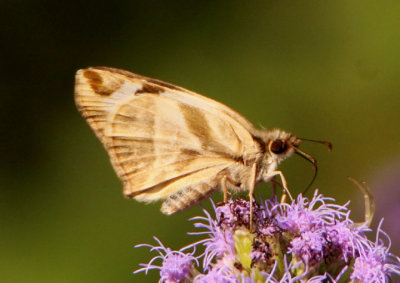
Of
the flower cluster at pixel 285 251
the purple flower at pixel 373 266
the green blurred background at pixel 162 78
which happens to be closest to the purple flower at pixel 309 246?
the flower cluster at pixel 285 251

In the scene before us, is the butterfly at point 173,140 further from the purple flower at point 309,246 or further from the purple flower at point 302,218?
the purple flower at point 309,246

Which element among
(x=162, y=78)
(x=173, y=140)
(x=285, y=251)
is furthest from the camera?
(x=162, y=78)

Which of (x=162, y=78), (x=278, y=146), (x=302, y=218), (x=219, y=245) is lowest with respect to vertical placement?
(x=162, y=78)

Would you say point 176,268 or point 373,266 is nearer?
point 373,266

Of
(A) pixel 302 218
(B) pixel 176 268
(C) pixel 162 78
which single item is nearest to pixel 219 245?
(B) pixel 176 268

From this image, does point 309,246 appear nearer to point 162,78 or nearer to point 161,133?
point 161,133

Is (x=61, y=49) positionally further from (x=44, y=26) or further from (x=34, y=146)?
(x=34, y=146)

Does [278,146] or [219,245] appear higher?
[278,146]
